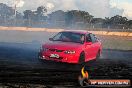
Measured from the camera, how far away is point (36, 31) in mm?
42000

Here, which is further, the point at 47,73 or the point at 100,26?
the point at 100,26

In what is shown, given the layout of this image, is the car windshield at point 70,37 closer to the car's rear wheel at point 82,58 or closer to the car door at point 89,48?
the car door at point 89,48

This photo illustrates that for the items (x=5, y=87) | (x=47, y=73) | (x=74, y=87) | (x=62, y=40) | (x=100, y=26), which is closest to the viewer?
(x=5, y=87)

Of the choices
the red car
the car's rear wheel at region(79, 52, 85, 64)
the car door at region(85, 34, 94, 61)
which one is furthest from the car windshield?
the car's rear wheel at region(79, 52, 85, 64)

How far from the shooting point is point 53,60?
561 inches

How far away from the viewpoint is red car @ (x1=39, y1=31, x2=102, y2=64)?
46.5 feet

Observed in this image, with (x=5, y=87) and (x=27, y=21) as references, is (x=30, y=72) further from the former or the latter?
(x=27, y=21)

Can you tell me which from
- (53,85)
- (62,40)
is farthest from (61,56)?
(53,85)

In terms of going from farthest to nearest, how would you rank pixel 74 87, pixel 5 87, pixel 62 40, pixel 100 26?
1. pixel 100 26
2. pixel 62 40
3. pixel 74 87
4. pixel 5 87

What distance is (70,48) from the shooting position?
14.2 meters

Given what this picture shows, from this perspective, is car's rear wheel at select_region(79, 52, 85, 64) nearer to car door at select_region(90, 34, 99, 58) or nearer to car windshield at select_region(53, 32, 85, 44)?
car windshield at select_region(53, 32, 85, 44)

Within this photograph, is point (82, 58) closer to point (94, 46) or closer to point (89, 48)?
point (89, 48)

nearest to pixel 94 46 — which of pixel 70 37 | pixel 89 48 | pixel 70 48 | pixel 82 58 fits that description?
pixel 89 48

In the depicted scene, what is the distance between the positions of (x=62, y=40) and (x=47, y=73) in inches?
170
